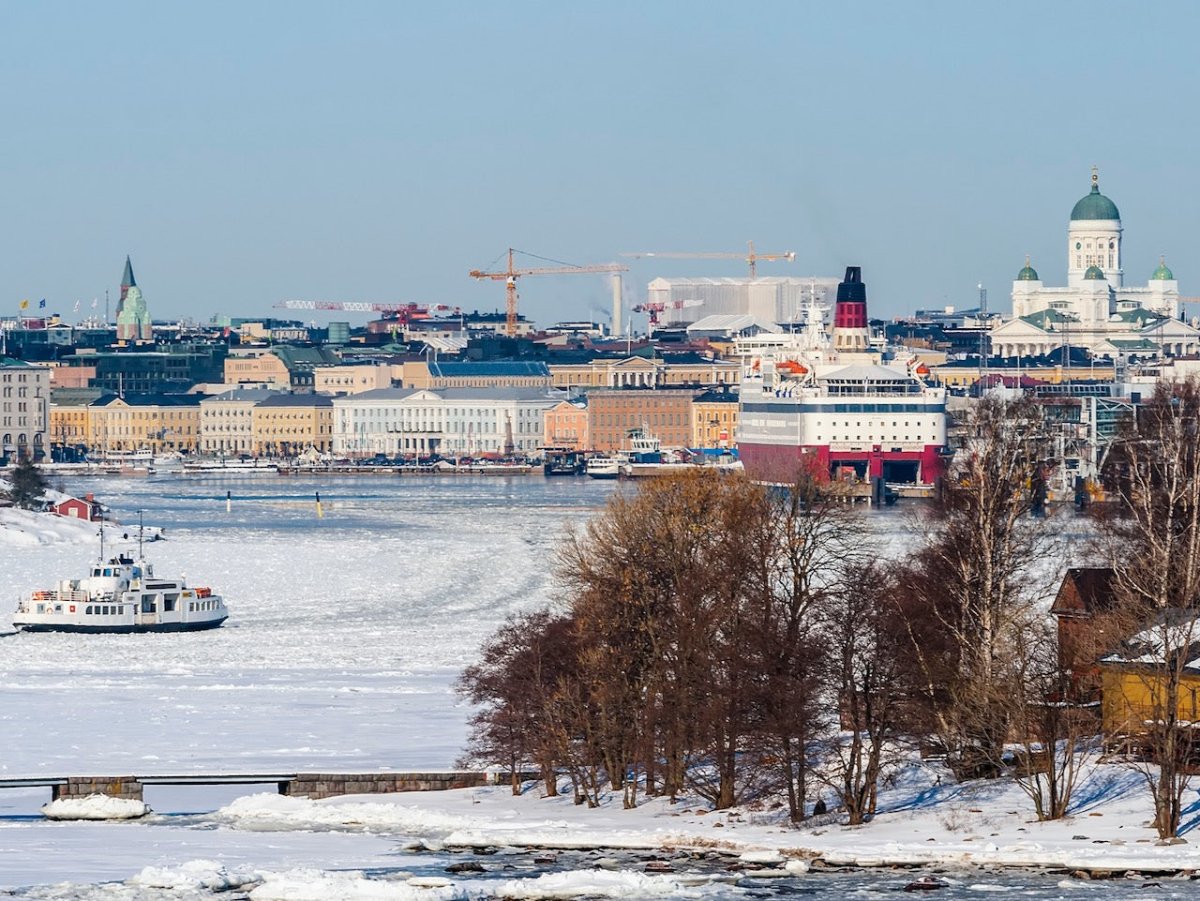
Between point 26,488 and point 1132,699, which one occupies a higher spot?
point 26,488

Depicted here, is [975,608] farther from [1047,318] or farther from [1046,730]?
[1047,318]

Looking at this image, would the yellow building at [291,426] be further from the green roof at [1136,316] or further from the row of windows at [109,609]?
the row of windows at [109,609]

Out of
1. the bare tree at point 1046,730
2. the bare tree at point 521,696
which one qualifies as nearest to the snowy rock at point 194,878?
the bare tree at point 521,696

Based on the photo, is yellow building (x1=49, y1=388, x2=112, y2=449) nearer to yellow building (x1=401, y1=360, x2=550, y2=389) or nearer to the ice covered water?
yellow building (x1=401, y1=360, x2=550, y2=389)

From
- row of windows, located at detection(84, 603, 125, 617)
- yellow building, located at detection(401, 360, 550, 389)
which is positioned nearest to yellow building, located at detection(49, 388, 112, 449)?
yellow building, located at detection(401, 360, 550, 389)

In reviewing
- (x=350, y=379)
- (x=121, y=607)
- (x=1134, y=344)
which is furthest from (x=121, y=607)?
(x=1134, y=344)

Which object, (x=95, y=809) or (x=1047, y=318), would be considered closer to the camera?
(x=95, y=809)
